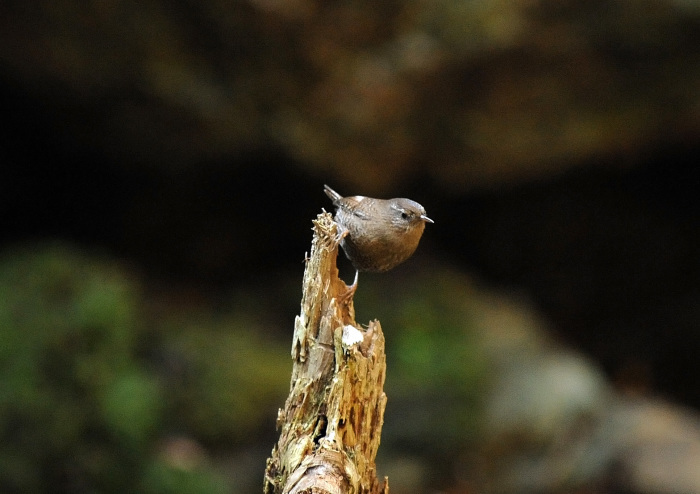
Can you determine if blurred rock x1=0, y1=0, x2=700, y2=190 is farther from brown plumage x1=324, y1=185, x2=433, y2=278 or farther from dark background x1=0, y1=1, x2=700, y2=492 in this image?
brown plumage x1=324, y1=185, x2=433, y2=278

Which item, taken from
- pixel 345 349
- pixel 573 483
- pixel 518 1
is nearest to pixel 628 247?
pixel 573 483

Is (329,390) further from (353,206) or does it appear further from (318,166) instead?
(318,166)

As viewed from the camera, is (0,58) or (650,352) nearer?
(0,58)

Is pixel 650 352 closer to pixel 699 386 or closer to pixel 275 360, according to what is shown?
pixel 699 386

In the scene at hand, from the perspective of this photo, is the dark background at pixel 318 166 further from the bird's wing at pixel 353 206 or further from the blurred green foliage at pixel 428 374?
the bird's wing at pixel 353 206

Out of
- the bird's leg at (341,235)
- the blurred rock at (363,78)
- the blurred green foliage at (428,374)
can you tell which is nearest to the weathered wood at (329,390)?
the bird's leg at (341,235)

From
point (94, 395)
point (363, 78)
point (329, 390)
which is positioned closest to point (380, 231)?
point (329, 390)

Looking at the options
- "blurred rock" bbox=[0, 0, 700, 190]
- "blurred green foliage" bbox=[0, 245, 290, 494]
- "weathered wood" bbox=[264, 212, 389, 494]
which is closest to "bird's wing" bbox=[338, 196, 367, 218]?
"weathered wood" bbox=[264, 212, 389, 494]
